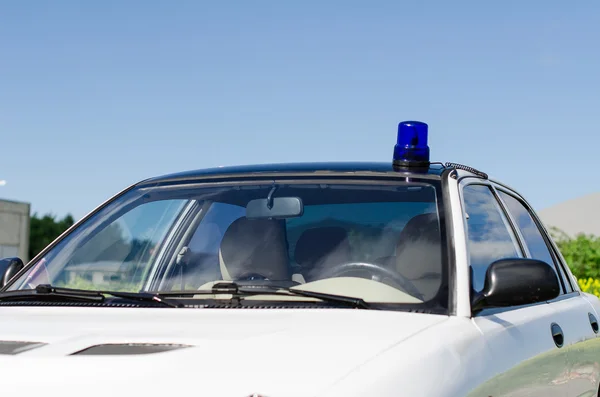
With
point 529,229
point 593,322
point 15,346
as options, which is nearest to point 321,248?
point 15,346

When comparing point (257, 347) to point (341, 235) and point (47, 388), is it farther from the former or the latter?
point (341, 235)

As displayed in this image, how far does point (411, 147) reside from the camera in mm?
4008

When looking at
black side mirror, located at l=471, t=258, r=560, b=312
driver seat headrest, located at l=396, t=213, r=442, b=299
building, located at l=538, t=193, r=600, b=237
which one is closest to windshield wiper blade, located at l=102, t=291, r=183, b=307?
driver seat headrest, located at l=396, t=213, r=442, b=299

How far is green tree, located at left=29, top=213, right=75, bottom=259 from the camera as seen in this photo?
61500 mm

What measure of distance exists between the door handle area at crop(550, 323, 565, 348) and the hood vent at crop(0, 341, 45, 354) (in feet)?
6.87

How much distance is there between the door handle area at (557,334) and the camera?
3.90 metres

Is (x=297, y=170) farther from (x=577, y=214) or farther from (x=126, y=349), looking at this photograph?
(x=577, y=214)

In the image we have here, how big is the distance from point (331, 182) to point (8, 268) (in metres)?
1.30

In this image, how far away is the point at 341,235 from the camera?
3.64 meters

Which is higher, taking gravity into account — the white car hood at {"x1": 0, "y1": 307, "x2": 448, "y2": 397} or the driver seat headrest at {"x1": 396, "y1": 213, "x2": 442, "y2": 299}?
the driver seat headrest at {"x1": 396, "y1": 213, "x2": 442, "y2": 299}

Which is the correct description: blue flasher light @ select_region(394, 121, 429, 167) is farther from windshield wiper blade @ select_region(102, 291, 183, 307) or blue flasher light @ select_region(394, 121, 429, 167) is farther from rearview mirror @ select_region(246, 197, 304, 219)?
windshield wiper blade @ select_region(102, 291, 183, 307)

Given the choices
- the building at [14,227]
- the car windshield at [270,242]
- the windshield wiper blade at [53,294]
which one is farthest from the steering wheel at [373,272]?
the building at [14,227]

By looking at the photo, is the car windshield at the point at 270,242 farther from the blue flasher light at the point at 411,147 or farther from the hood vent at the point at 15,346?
the hood vent at the point at 15,346

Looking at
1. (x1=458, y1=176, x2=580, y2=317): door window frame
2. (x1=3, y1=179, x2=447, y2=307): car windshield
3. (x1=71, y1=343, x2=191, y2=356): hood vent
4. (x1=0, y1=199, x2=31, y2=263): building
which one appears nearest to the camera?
(x1=71, y1=343, x2=191, y2=356): hood vent
